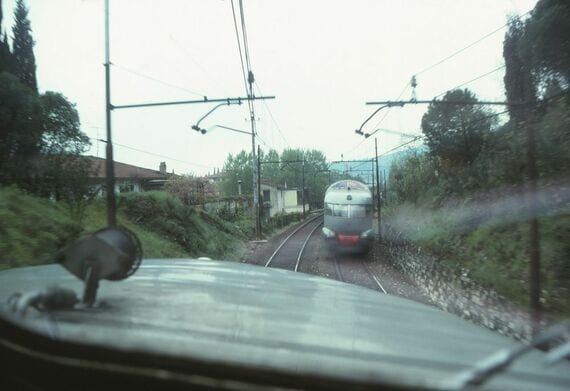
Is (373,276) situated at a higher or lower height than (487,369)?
lower

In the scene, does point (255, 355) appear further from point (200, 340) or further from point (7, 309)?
point (7, 309)

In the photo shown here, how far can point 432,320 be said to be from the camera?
90.2 inches

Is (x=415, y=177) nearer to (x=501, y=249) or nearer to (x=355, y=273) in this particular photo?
(x=355, y=273)

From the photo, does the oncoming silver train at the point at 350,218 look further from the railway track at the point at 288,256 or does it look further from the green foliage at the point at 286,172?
the green foliage at the point at 286,172

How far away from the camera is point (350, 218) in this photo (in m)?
20.7

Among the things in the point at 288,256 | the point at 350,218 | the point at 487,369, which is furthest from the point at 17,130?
the point at 487,369

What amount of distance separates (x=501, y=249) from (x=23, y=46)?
18.3 m

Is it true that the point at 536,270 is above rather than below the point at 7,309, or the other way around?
below

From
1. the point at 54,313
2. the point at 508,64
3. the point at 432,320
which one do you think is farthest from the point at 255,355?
the point at 508,64

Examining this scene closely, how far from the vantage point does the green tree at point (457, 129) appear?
773 inches

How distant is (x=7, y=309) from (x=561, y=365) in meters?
2.02

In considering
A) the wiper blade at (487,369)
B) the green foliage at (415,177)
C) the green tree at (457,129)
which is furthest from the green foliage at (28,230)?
the green foliage at (415,177)

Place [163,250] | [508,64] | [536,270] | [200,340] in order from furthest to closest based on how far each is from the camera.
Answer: [508,64] → [163,250] → [536,270] → [200,340]

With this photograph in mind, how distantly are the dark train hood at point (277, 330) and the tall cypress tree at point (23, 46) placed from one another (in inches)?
675
